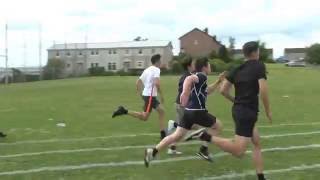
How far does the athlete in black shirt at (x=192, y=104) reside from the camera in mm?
9562

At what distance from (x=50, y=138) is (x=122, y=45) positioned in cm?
13202

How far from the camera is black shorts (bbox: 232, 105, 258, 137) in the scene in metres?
8.37

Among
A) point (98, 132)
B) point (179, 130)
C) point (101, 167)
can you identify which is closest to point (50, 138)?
point (98, 132)

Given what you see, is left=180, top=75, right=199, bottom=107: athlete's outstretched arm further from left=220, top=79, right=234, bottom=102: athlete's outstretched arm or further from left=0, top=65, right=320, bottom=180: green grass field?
left=0, top=65, right=320, bottom=180: green grass field

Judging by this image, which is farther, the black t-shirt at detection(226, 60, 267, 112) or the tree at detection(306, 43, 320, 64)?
the tree at detection(306, 43, 320, 64)

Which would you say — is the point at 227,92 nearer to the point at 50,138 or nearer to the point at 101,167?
the point at 101,167

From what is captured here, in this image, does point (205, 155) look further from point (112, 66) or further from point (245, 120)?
point (112, 66)

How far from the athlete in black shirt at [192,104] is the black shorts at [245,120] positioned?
4.03 ft

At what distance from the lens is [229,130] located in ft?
53.3

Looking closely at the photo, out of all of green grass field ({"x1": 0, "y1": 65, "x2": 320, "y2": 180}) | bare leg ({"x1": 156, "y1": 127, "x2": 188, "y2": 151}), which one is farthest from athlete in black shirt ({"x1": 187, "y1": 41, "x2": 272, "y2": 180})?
bare leg ({"x1": 156, "y1": 127, "x2": 188, "y2": 151})

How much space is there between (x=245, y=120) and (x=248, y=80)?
552 mm

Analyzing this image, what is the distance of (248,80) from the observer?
831 centimetres

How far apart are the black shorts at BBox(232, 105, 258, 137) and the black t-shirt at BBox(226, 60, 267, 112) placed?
0.07 metres

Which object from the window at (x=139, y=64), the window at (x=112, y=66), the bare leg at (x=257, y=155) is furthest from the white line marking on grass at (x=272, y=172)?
the window at (x=112, y=66)
